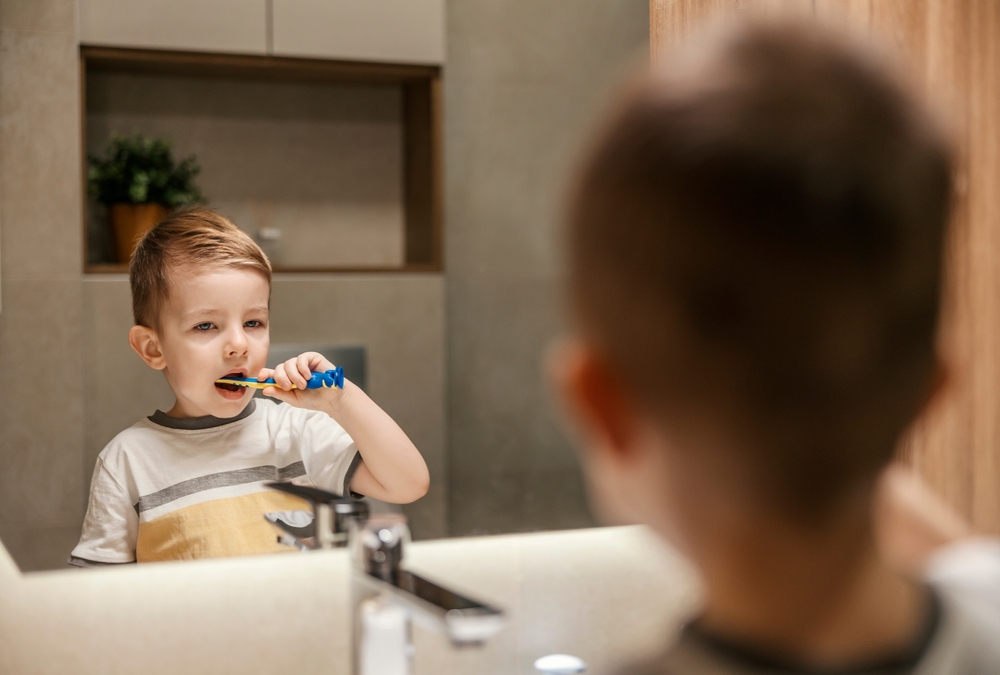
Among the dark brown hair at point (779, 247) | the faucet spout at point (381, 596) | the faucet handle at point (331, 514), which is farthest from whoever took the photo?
the faucet handle at point (331, 514)

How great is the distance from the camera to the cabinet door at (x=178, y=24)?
2.55ft

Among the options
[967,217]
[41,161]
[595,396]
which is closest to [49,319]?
[41,161]

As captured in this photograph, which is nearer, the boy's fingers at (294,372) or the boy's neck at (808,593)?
the boy's neck at (808,593)

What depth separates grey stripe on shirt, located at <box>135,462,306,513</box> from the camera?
811 mm

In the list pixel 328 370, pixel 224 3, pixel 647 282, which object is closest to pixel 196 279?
pixel 328 370

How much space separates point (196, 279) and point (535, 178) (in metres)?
0.35

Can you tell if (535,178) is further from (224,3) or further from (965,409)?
(965,409)

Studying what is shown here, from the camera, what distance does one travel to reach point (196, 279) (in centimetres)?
80

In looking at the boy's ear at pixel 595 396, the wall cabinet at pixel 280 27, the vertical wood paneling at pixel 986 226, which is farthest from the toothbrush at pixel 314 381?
the vertical wood paneling at pixel 986 226

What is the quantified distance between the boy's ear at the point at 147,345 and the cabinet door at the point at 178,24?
0.84 feet

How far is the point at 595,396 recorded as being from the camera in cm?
35

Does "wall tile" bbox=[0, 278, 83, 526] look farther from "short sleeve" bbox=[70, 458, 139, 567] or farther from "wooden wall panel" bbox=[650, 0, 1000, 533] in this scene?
"wooden wall panel" bbox=[650, 0, 1000, 533]

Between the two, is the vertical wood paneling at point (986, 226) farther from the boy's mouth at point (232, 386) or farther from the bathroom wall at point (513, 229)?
the boy's mouth at point (232, 386)

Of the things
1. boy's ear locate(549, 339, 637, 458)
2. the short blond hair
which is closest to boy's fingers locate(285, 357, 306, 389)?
the short blond hair
